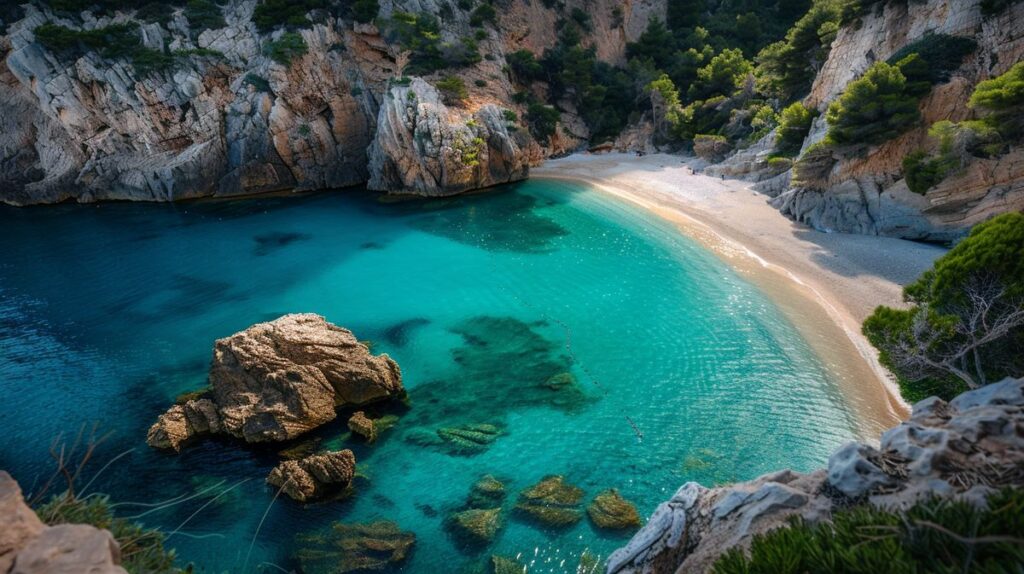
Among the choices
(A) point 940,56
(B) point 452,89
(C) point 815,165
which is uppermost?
(A) point 940,56

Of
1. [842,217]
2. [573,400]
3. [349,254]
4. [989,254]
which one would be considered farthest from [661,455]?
[349,254]

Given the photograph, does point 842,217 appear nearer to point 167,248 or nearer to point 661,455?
point 661,455

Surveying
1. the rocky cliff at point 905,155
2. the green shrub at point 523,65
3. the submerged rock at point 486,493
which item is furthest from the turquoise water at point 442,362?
the green shrub at point 523,65

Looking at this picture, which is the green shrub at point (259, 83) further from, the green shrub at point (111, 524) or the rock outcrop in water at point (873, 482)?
the rock outcrop in water at point (873, 482)

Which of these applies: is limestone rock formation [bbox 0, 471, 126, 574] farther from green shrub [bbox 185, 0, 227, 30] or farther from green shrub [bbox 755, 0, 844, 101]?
green shrub [bbox 185, 0, 227, 30]

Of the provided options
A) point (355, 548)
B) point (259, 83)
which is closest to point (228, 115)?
point (259, 83)

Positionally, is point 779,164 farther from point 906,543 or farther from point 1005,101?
point 906,543
